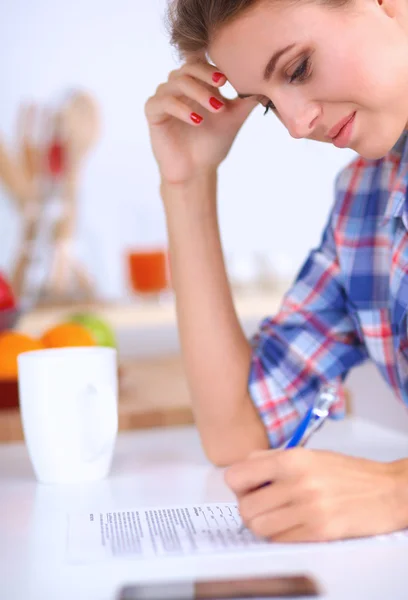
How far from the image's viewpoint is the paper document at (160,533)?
0.75 metres

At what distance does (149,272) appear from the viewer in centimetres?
323

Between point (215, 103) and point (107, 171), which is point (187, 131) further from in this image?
point (107, 171)

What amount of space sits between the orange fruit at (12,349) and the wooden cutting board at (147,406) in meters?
0.06

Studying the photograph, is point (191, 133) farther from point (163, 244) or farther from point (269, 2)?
point (163, 244)

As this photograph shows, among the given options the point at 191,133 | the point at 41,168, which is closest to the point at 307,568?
the point at 191,133

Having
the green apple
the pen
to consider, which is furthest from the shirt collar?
the green apple

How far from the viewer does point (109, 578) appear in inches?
27.0

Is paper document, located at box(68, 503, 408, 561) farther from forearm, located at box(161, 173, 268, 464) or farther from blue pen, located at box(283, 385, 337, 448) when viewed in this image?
forearm, located at box(161, 173, 268, 464)

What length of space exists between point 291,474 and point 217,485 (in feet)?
0.83

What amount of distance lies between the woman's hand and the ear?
341mm

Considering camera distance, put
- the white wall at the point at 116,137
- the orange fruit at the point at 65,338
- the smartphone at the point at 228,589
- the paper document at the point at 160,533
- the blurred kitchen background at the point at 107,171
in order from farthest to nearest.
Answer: the white wall at the point at 116,137 → the blurred kitchen background at the point at 107,171 → the orange fruit at the point at 65,338 → the paper document at the point at 160,533 → the smartphone at the point at 228,589

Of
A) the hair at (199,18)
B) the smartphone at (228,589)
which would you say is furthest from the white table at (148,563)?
the hair at (199,18)

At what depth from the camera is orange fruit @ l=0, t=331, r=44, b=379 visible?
139 cm

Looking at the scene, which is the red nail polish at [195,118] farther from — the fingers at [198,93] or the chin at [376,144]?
the chin at [376,144]
